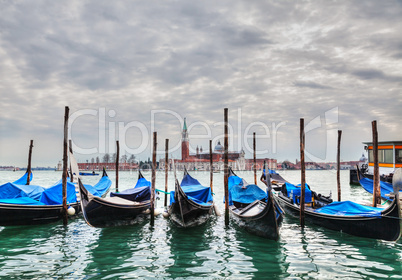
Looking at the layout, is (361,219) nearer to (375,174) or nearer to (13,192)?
(375,174)

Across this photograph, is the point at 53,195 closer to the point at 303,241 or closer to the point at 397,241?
the point at 303,241

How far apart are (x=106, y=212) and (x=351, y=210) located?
732 centimetres

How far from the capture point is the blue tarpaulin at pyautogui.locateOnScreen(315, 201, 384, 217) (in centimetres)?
812

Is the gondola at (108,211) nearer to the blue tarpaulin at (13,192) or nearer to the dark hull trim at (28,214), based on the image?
the dark hull trim at (28,214)

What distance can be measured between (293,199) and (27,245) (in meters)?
9.28

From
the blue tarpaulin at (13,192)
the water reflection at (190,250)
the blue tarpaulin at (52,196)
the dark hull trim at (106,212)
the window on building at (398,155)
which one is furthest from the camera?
the window on building at (398,155)

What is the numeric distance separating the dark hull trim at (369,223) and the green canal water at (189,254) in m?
0.18

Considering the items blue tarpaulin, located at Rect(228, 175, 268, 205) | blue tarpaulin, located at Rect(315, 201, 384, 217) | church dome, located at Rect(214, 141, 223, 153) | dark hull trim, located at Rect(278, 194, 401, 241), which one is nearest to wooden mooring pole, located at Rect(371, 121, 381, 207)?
blue tarpaulin, located at Rect(315, 201, 384, 217)

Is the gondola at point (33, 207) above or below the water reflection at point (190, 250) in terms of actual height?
above

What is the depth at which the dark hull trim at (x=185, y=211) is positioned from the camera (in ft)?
30.7

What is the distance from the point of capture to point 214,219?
1167cm

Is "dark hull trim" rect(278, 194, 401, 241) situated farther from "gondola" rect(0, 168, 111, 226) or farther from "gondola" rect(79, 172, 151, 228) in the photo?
"gondola" rect(0, 168, 111, 226)

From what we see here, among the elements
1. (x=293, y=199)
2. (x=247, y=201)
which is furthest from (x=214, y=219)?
(x=293, y=199)

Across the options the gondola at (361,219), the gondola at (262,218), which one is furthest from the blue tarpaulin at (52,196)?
the gondola at (361,219)
